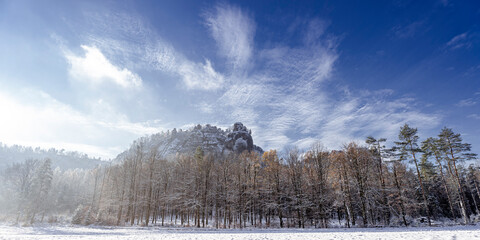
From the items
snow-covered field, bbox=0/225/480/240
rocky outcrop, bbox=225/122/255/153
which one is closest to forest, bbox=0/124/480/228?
snow-covered field, bbox=0/225/480/240

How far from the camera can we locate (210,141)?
14125 cm

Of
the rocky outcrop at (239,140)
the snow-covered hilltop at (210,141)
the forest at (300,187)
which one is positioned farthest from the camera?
the snow-covered hilltop at (210,141)

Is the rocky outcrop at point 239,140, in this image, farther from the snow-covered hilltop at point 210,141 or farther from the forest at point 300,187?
the forest at point 300,187

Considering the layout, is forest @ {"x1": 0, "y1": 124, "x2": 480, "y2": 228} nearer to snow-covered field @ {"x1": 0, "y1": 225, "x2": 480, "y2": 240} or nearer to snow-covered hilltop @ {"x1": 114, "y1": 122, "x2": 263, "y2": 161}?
snow-covered field @ {"x1": 0, "y1": 225, "x2": 480, "y2": 240}

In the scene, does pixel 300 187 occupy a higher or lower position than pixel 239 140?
lower

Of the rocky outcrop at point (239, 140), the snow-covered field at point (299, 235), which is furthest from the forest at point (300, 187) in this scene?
the rocky outcrop at point (239, 140)

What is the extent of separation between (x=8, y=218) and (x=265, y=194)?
163 ft

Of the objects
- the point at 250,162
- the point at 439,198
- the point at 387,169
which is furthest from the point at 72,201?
the point at 439,198

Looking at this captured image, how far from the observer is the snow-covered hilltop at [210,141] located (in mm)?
120312

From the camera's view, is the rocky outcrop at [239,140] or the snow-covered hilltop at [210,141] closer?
the rocky outcrop at [239,140]

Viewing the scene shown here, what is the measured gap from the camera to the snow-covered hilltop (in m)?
120

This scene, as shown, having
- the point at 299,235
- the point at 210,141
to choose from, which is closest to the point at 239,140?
the point at 210,141

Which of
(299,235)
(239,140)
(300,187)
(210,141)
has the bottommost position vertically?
(299,235)

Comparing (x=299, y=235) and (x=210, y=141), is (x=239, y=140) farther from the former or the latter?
(x=299, y=235)
